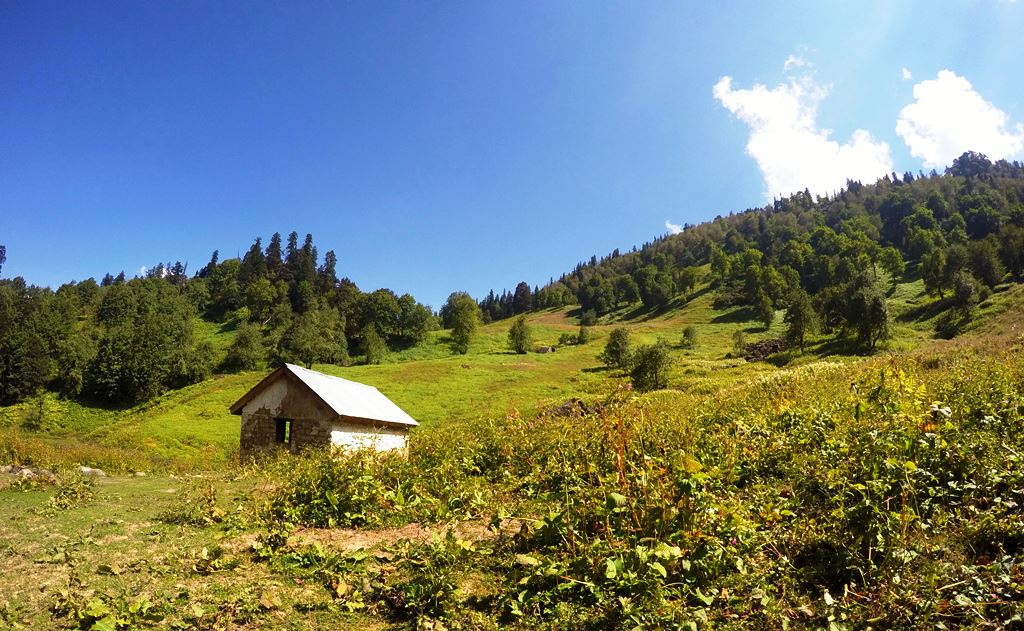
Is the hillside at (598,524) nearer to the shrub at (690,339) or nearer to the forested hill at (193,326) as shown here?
→ the forested hill at (193,326)

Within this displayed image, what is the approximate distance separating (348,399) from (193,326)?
344 feet

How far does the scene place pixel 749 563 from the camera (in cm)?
437

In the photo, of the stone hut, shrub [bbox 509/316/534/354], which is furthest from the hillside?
shrub [bbox 509/316/534/354]

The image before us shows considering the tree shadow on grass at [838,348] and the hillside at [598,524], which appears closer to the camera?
the hillside at [598,524]

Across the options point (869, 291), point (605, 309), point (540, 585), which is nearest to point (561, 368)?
point (869, 291)

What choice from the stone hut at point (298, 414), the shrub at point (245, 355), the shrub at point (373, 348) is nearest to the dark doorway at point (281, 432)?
the stone hut at point (298, 414)

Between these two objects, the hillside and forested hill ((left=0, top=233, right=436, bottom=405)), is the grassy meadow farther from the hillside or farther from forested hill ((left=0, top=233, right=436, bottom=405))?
forested hill ((left=0, top=233, right=436, bottom=405))

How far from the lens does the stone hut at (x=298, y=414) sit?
2131 cm

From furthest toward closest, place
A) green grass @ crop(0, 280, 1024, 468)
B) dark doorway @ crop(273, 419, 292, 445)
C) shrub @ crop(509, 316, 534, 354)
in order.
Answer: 1. shrub @ crop(509, 316, 534, 354)
2. green grass @ crop(0, 280, 1024, 468)
3. dark doorway @ crop(273, 419, 292, 445)

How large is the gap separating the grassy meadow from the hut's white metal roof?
10.3m

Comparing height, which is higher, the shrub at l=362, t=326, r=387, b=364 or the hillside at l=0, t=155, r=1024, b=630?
the shrub at l=362, t=326, r=387, b=364


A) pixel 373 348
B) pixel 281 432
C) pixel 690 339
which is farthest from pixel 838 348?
pixel 373 348

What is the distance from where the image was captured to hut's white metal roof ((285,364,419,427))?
21.6 m

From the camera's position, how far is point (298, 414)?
21.8 m
